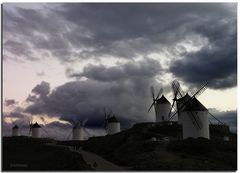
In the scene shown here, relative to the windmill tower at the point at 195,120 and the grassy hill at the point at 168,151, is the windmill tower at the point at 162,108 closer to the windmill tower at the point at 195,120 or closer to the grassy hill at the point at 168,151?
the grassy hill at the point at 168,151

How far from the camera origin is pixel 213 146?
4319 centimetres

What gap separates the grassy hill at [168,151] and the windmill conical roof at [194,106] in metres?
4.83

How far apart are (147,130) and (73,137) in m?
30.3

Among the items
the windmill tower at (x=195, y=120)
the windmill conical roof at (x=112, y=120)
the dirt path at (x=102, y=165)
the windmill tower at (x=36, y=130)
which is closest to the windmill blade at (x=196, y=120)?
the windmill tower at (x=195, y=120)

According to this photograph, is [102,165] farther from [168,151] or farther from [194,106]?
Answer: [194,106]

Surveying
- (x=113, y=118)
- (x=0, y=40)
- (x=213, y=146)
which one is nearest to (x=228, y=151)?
(x=213, y=146)

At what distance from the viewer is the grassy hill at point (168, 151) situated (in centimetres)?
3456

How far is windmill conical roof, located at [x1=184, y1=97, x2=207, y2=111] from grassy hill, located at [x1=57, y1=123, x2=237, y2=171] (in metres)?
4.83

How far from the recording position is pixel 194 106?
49688mm

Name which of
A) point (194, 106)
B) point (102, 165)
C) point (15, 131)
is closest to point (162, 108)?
point (194, 106)

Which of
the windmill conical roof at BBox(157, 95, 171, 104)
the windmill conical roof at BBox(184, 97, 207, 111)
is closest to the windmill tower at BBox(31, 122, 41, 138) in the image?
the windmill conical roof at BBox(157, 95, 171, 104)

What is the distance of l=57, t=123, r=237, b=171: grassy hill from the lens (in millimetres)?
34562

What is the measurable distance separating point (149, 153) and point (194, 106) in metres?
11.4

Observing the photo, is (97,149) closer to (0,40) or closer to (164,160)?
(164,160)
